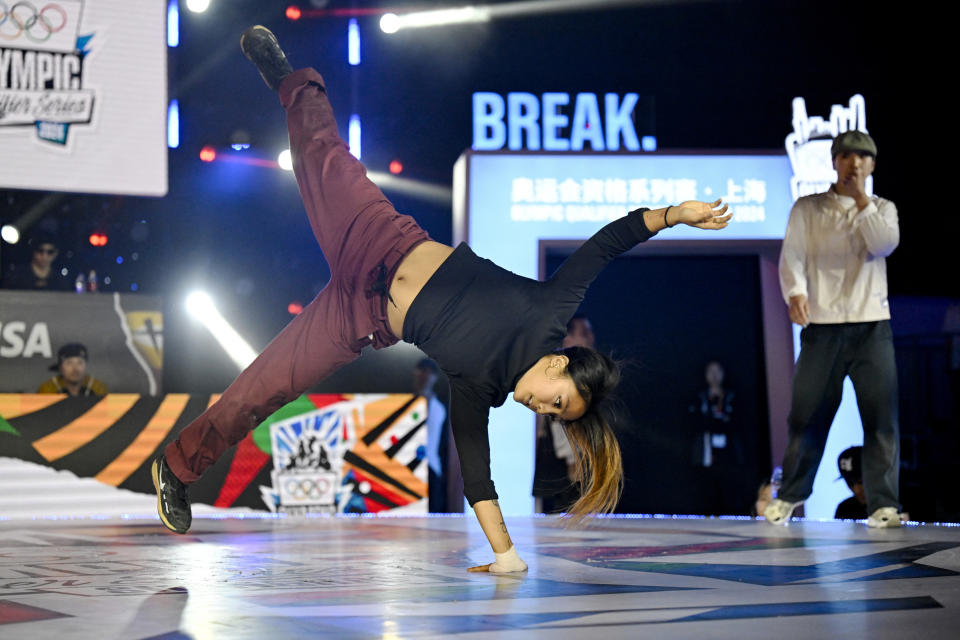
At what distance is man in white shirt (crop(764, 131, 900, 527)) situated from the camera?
13.1 ft

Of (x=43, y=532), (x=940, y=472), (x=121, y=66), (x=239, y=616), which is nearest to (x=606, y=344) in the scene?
(x=940, y=472)

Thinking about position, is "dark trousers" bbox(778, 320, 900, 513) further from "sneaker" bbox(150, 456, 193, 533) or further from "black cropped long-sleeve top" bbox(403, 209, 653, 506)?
"sneaker" bbox(150, 456, 193, 533)

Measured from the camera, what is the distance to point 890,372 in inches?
157

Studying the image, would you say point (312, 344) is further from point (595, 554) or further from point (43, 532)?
point (43, 532)

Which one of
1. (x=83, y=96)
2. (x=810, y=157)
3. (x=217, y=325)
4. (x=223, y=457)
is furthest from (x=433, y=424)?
(x=810, y=157)

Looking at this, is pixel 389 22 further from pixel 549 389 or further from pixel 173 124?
pixel 549 389

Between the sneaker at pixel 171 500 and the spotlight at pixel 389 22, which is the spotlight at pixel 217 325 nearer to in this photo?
the spotlight at pixel 389 22

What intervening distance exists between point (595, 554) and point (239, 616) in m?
1.47

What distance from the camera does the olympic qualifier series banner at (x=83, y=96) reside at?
590 cm

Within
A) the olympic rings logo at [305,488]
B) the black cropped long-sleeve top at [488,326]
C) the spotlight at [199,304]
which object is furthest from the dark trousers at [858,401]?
the spotlight at [199,304]

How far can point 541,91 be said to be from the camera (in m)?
8.75

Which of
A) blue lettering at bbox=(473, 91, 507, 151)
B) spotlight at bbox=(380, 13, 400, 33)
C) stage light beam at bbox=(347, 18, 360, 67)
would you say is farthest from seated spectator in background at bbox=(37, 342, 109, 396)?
spotlight at bbox=(380, 13, 400, 33)

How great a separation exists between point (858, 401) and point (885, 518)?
1.53 feet

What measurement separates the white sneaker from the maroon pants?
82.6 inches
